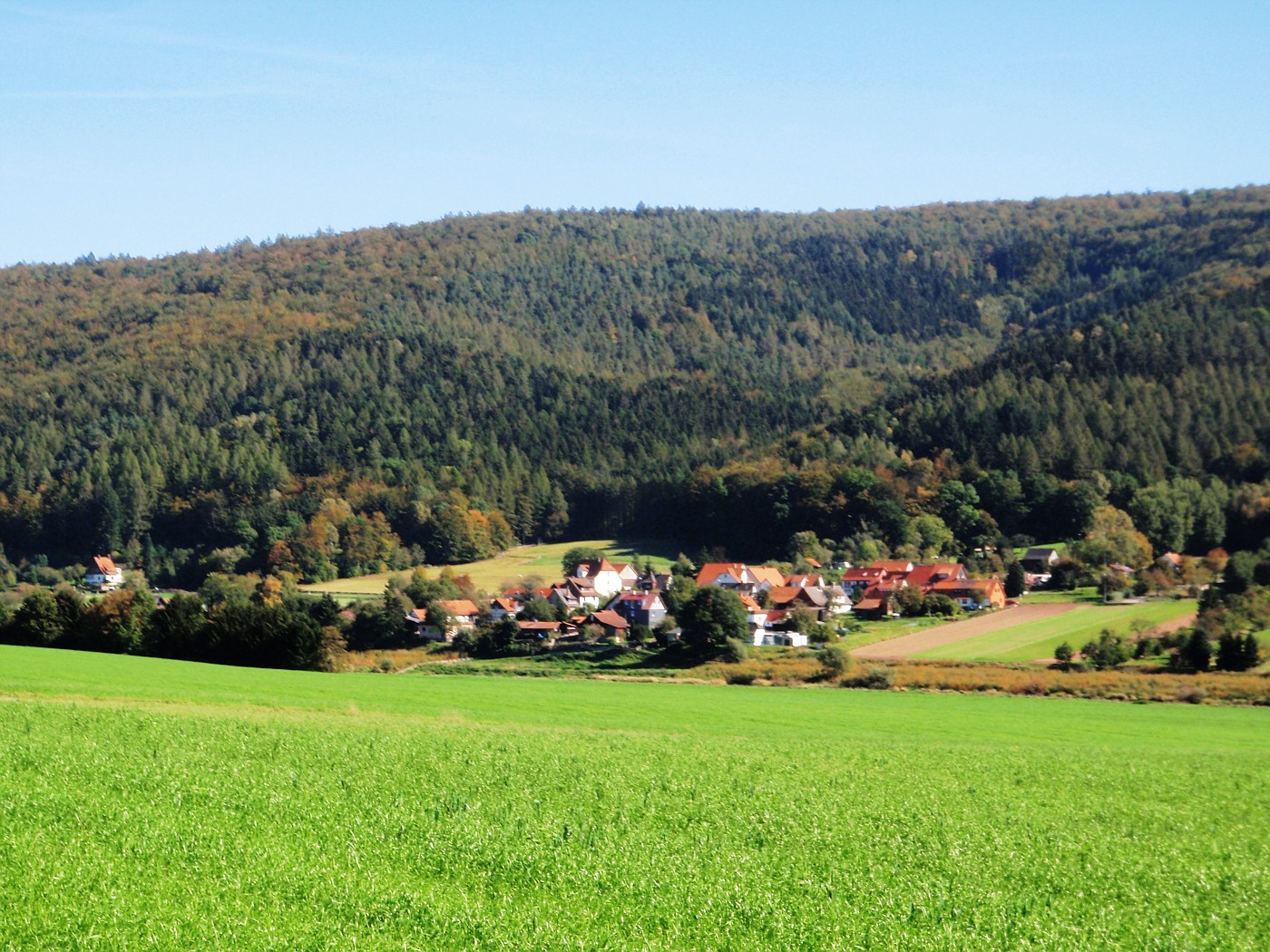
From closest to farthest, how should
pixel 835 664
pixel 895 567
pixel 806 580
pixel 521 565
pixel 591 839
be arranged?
pixel 591 839 < pixel 835 664 < pixel 806 580 < pixel 895 567 < pixel 521 565

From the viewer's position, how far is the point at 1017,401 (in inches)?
5069

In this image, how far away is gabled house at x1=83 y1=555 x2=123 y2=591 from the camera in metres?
113

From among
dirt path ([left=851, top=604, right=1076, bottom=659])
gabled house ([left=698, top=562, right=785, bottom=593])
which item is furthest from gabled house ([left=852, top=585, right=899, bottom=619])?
gabled house ([left=698, top=562, right=785, bottom=593])

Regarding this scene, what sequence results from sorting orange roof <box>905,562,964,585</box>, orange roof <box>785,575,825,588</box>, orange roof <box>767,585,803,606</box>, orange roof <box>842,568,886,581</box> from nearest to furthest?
orange roof <box>767,585,803,606</box>, orange roof <box>785,575,825,588</box>, orange roof <box>905,562,964,585</box>, orange roof <box>842,568,886,581</box>

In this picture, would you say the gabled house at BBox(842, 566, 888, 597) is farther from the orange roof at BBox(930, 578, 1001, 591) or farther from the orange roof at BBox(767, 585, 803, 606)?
the orange roof at BBox(767, 585, 803, 606)

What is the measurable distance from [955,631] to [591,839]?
58.4 metres

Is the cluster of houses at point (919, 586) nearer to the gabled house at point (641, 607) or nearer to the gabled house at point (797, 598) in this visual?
the gabled house at point (797, 598)

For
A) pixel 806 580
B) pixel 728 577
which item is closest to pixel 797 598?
pixel 806 580

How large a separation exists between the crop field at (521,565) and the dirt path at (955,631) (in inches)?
1612

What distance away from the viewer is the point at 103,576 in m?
115

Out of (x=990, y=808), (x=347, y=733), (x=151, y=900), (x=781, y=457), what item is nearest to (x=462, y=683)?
(x=347, y=733)

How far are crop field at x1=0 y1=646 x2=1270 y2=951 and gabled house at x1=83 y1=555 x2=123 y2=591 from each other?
8924cm

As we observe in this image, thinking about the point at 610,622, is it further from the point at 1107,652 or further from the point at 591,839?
the point at 591,839

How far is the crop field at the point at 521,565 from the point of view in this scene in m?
106
